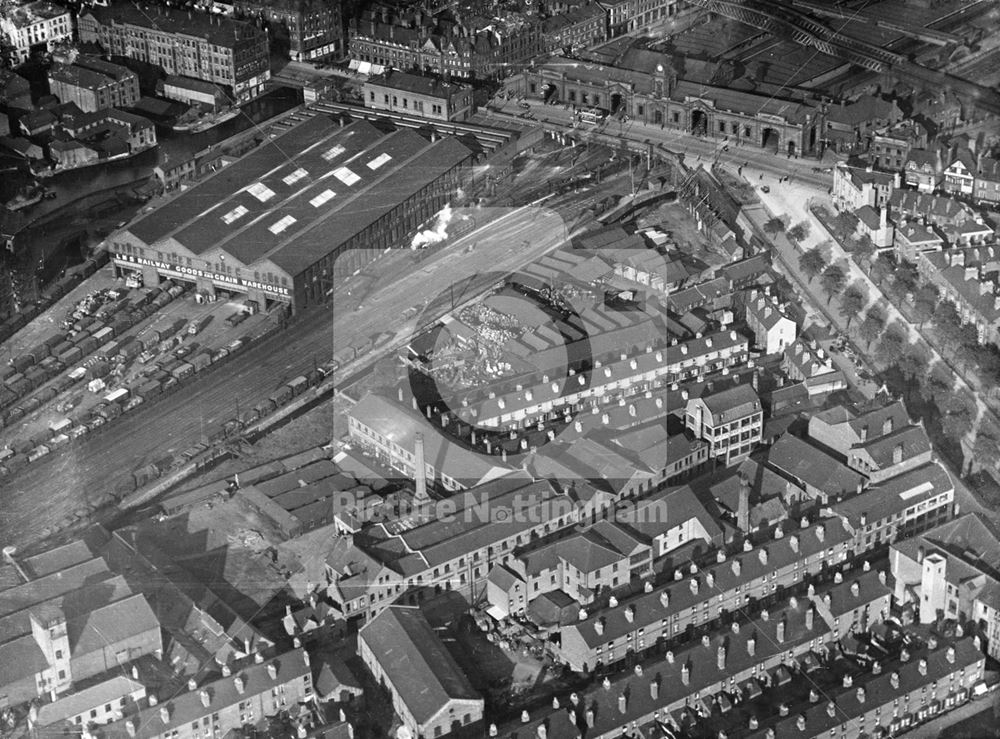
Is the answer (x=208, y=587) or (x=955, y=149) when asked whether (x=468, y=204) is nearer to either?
(x=955, y=149)

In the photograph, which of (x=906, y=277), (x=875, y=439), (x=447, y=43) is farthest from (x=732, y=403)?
(x=447, y=43)

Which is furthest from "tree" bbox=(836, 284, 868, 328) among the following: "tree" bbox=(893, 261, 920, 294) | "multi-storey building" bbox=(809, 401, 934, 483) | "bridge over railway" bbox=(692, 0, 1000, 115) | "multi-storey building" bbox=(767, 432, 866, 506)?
"bridge over railway" bbox=(692, 0, 1000, 115)

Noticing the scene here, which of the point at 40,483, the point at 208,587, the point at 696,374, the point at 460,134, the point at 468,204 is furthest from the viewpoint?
the point at 460,134

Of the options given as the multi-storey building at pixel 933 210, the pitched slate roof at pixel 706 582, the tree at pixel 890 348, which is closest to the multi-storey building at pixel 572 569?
the pitched slate roof at pixel 706 582

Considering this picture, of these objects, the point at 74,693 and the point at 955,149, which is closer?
the point at 74,693

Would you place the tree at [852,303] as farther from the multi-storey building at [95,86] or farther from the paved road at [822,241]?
the multi-storey building at [95,86]

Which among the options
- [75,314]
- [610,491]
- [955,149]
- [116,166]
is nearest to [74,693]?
[610,491]

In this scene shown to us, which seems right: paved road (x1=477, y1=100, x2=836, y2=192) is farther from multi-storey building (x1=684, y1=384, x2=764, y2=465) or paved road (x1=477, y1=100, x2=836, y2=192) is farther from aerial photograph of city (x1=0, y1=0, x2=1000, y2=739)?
multi-storey building (x1=684, y1=384, x2=764, y2=465)
